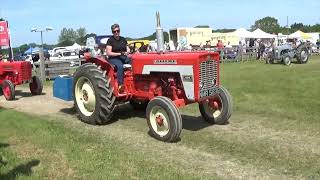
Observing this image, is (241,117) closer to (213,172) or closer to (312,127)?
(312,127)

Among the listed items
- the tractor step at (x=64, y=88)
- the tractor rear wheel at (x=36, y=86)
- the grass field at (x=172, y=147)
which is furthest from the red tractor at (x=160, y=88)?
the tractor rear wheel at (x=36, y=86)

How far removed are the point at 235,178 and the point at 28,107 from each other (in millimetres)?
7580

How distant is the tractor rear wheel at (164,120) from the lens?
24.0 feet

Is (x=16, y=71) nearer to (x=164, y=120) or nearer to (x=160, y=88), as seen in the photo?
(x=160, y=88)

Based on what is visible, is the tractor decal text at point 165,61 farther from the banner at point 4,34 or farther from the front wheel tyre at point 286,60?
the front wheel tyre at point 286,60

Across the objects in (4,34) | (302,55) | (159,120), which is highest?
(4,34)

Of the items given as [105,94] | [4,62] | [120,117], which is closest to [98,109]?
[105,94]

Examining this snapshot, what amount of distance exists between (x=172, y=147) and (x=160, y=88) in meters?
1.56

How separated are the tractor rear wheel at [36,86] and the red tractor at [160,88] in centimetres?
503

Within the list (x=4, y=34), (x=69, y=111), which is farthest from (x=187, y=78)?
(x=4, y=34)

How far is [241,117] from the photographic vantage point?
9406mm

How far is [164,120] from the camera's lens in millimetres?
7590

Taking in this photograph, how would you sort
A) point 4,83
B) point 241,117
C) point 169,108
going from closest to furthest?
point 169,108
point 241,117
point 4,83

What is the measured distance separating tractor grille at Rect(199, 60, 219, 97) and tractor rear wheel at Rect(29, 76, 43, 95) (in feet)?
25.2
